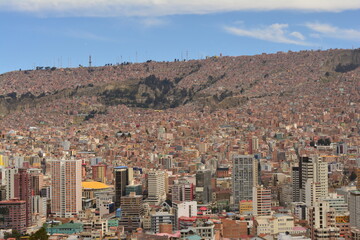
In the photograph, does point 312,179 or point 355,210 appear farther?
point 312,179

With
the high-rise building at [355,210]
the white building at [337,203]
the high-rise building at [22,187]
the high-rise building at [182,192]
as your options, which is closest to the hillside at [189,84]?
the high-rise building at [182,192]

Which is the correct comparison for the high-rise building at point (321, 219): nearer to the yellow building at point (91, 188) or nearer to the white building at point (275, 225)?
the white building at point (275, 225)

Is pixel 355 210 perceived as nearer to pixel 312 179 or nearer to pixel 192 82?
pixel 312 179

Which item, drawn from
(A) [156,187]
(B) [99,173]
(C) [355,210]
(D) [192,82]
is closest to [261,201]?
(C) [355,210]

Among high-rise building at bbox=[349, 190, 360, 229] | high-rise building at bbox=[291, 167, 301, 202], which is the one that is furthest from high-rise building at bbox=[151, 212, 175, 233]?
high-rise building at bbox=[291, 167, 301, 202]

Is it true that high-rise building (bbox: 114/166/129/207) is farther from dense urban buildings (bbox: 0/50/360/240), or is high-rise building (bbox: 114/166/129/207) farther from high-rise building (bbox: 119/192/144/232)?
high-rise building (bbox: 119/192/144/232)

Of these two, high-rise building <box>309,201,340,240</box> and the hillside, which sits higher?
the hillside
